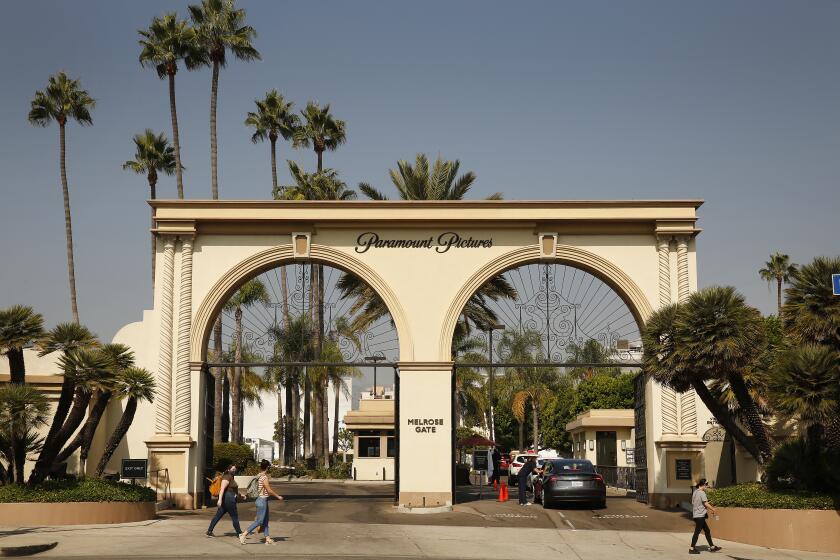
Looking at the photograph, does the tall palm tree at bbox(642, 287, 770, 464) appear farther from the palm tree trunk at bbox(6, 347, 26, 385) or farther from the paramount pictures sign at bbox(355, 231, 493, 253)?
the palm tree trunk at bbox(6, 347, 26, 385)

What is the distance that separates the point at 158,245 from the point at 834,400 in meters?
18.0

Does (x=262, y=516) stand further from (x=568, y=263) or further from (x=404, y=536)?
(x=568, y=263)

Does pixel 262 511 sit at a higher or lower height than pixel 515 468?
higher

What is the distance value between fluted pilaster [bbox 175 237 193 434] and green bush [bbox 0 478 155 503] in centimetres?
385

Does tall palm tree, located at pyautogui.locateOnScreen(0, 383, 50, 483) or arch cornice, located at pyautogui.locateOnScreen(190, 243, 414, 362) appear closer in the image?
tall palm tree, located at pyautogui.locateOnScreen(0, 383, 50, 483)

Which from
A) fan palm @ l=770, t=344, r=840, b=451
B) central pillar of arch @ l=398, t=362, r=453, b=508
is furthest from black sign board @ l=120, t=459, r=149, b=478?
fan palm @ l=770, t=344, r=840, b=451

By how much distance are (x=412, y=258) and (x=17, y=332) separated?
10.5 meters

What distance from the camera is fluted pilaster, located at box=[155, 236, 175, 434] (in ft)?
89.4

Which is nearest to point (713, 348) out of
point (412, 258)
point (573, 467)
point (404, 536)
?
point (573, 467)

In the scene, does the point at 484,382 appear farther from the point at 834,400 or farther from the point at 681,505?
the point at 834,400

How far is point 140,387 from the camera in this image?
23.7 meters

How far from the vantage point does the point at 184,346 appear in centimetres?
2755

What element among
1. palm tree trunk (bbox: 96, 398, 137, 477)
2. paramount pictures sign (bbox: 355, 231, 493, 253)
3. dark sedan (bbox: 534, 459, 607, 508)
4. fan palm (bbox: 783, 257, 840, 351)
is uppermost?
paramount pictures sign (bbox: 355, 231, 493, 253)

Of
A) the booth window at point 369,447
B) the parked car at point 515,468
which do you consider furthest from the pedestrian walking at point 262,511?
the booth window at point 369,447
